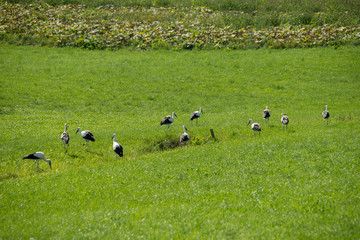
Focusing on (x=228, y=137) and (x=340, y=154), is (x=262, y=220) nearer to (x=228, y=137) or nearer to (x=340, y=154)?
(x=340, y=154)

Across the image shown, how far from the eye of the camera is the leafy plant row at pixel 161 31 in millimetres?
54312

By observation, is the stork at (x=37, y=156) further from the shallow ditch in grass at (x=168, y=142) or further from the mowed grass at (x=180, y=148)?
the shallow ditch in grass at (x=168, y=142)

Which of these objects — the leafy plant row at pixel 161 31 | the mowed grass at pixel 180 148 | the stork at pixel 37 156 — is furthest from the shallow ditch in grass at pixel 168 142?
the leafy plant row at pixel 161 31

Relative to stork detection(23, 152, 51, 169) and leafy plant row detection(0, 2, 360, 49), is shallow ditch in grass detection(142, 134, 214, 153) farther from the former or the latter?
leafy plant row detection(0, 2, 360, 49)

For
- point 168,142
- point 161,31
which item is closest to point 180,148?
point 168,142

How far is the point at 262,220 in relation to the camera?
13820mm

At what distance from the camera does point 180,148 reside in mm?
26328

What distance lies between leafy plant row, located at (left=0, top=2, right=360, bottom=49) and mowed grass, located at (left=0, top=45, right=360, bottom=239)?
2.77 m

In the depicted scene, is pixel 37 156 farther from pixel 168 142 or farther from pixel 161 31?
pixel 161 31

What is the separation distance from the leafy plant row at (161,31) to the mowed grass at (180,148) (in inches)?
109

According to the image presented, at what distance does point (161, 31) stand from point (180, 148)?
3519cm

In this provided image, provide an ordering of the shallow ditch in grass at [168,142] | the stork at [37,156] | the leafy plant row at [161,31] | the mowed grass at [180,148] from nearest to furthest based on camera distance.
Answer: the mowed grass at [180,148]
the stork at [37,156]
the shallow ditch in grass at [168,142]
the leafy plant row at [161,31]

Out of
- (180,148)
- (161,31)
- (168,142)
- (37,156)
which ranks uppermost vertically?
(161,31)

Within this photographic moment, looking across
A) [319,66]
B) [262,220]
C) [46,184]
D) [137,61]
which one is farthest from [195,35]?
[262,220]
